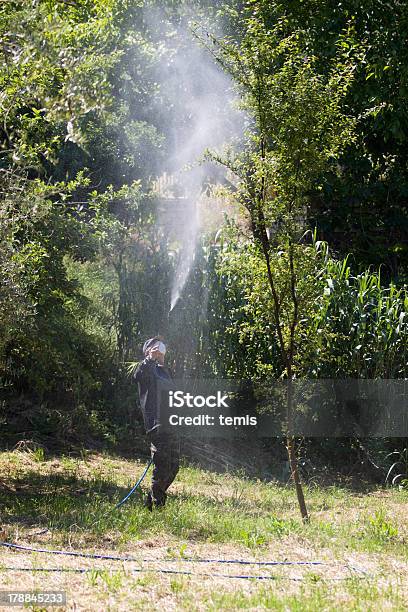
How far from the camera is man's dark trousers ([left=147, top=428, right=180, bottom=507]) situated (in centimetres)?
773

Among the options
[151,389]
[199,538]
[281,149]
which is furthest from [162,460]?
[281,149]

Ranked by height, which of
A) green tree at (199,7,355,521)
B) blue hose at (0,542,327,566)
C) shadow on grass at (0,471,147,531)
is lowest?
blue hose at (0,542,327,566)

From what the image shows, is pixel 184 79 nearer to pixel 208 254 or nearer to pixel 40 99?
pixel 208 254

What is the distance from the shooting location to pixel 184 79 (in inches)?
581

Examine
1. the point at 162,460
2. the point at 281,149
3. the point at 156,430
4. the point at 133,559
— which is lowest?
the point at 133,559

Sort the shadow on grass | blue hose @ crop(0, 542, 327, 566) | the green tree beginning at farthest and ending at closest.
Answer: the shadow on grass, the green tree, blue hose @ crop(0, 542, 327, 566)

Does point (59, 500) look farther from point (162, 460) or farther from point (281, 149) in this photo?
point (281, 149)

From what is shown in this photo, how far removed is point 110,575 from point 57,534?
130 centimetres

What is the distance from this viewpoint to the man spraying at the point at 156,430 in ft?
25.4

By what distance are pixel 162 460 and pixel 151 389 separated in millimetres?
652

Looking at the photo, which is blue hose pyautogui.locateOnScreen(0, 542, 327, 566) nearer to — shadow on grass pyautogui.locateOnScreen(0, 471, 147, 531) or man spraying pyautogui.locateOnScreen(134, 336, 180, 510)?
shadow on grass pyautogui.locateOnScreen(0, 471, 147, 531)

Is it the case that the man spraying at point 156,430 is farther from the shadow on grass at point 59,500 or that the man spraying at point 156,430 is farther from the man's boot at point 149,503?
the shadow on grass at point 59,500

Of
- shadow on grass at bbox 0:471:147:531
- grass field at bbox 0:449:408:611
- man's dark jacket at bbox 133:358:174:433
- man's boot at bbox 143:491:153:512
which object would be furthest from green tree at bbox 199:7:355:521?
shadow on grass at bbox 0:471:147:531

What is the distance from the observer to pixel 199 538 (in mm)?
7027
